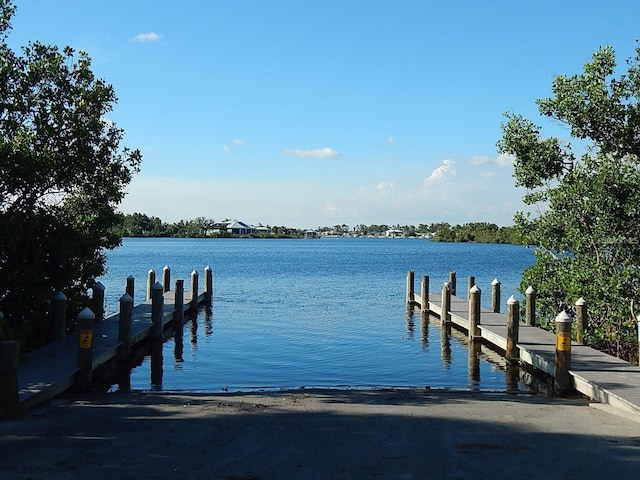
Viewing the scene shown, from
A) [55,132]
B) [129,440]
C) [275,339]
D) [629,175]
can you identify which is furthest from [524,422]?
[275,339]

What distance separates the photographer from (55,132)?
15.9 m

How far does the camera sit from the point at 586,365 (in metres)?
13.6

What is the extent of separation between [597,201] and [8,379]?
1427 cm

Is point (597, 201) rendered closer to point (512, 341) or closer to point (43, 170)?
point (512, 341)

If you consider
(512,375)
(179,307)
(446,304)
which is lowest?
(512,375)

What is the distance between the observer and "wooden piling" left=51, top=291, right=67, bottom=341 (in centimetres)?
1548

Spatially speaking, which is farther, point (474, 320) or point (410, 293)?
point (410, 293)

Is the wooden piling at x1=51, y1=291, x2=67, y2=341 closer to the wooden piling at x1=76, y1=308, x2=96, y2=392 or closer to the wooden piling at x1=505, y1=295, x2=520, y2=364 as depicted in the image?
the wooden piling at x1=76, y1=308, x2=96, y2=392

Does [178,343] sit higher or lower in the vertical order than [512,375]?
lower

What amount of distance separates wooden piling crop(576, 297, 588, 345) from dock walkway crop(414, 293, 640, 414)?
0.70ft

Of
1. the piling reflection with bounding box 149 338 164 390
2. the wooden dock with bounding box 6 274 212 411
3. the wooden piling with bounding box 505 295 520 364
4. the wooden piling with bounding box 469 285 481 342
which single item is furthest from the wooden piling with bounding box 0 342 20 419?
the wooden piling with bounding box 469 285 481 342

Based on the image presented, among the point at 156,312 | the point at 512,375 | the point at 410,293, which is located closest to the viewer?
the point at 512,375

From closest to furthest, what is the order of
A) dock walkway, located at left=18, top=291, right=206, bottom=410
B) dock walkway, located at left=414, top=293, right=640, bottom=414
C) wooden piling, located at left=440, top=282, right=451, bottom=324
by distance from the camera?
dock walkway, located at left=18, top=291, right=206, bottom=410 < dock walkway, located at left=414, top=293, right=640, bottom=414 < wooden piling, located at left=440, top=282, right=451, bottom=324

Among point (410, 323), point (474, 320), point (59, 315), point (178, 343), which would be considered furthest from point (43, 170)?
point (410, 323)
